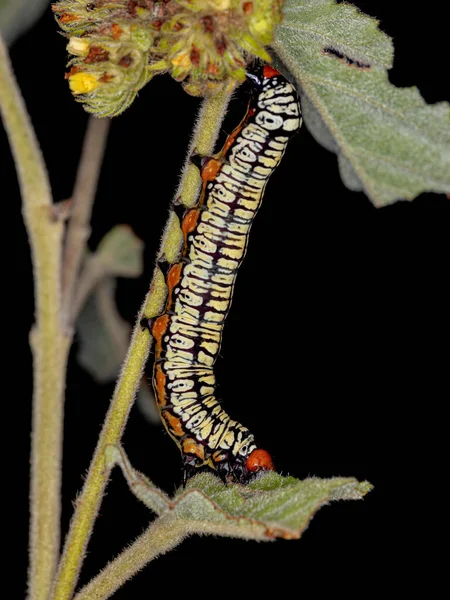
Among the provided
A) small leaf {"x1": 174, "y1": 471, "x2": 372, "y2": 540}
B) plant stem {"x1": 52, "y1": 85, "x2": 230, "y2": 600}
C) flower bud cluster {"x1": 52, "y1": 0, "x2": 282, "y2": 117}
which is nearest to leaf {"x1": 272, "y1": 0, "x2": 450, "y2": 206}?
flower bud cluster {"x1": 52, "y1": 0, "x2": 282, "y2": 117}

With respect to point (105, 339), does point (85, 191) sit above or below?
above

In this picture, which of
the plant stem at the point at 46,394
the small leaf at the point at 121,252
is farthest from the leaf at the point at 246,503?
the small leaf at the point at 121,252

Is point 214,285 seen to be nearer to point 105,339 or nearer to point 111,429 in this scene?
point 111,429

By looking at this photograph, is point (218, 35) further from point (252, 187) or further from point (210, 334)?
point (210, 334)

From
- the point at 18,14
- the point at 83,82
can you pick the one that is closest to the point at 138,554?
the point at 83,82

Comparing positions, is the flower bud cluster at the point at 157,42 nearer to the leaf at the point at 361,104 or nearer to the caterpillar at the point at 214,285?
the leaf at the point at 361,104

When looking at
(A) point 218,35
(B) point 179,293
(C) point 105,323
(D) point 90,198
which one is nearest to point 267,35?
(A) point 218,35
